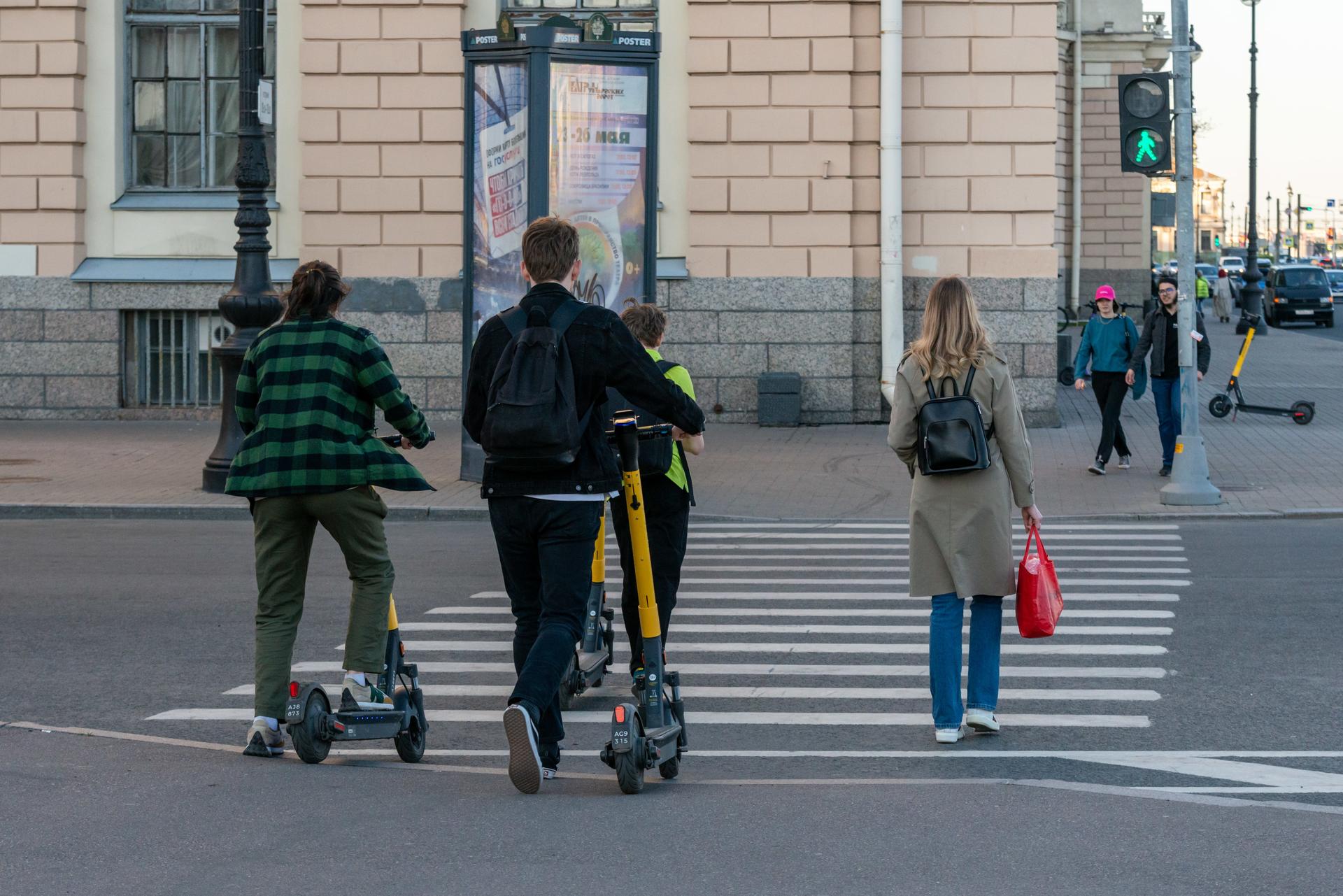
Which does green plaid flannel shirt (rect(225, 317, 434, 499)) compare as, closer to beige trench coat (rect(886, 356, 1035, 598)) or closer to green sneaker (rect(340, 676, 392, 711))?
green sneaker (rect(340, 676, 392, 711))

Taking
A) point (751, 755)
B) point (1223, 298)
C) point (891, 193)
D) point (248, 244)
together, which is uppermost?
point (1223, 298)

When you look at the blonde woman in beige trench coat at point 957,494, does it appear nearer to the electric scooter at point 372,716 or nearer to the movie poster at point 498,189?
the electric scooter at point 372,716

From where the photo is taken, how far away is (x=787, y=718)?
6977 mm

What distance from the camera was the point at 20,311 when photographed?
1992 cm

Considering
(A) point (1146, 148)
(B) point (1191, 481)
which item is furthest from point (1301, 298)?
(B) point (1191, 481)

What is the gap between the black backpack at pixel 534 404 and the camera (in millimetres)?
5367

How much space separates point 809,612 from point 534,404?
4471 millimetres

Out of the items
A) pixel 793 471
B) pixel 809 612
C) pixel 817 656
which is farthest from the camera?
pixel 793 471

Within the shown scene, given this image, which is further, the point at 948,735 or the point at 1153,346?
the point at 1153,346

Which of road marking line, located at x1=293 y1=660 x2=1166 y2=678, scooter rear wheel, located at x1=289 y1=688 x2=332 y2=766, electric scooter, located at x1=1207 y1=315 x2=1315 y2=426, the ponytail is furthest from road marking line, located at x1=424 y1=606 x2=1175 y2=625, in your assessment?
electric scooter, located at x1=1207 y1=315 x2=1315 y2=426

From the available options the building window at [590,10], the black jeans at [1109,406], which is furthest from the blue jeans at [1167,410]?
the building window at [590,10]

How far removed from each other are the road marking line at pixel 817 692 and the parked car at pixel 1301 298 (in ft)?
162

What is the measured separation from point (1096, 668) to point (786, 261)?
475 inches

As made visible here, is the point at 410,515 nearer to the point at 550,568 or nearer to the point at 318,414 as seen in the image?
the point at 318,414
